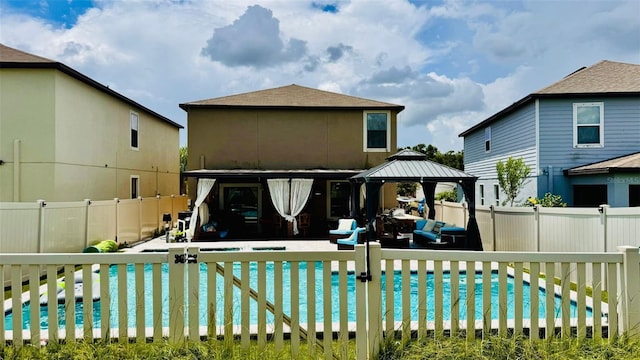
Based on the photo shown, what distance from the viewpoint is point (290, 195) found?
15586 mm

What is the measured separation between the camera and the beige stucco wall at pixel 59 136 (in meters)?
12.1

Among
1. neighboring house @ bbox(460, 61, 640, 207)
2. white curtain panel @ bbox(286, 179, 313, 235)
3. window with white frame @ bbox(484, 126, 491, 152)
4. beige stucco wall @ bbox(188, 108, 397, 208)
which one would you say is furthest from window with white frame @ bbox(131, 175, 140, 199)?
window with white frame @ bbox(484, 126, 491, 152)

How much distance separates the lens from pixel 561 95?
14664 mm

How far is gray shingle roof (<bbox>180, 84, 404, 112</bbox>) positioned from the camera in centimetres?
1778

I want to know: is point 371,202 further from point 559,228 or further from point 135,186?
point 135,186

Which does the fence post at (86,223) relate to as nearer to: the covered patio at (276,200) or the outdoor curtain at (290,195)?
the covered patio at (276,200)

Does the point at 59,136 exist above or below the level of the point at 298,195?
above

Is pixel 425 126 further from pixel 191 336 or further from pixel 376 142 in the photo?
pixel 191 336

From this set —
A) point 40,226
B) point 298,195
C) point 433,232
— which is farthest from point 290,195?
point 40,226

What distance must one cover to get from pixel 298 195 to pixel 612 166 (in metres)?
10.8

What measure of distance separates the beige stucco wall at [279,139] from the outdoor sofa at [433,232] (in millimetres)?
5172

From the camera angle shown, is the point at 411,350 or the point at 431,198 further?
the point at 431,198

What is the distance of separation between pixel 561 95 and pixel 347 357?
49.5 feet

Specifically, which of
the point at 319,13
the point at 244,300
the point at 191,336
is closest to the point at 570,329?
the point at 244,300
